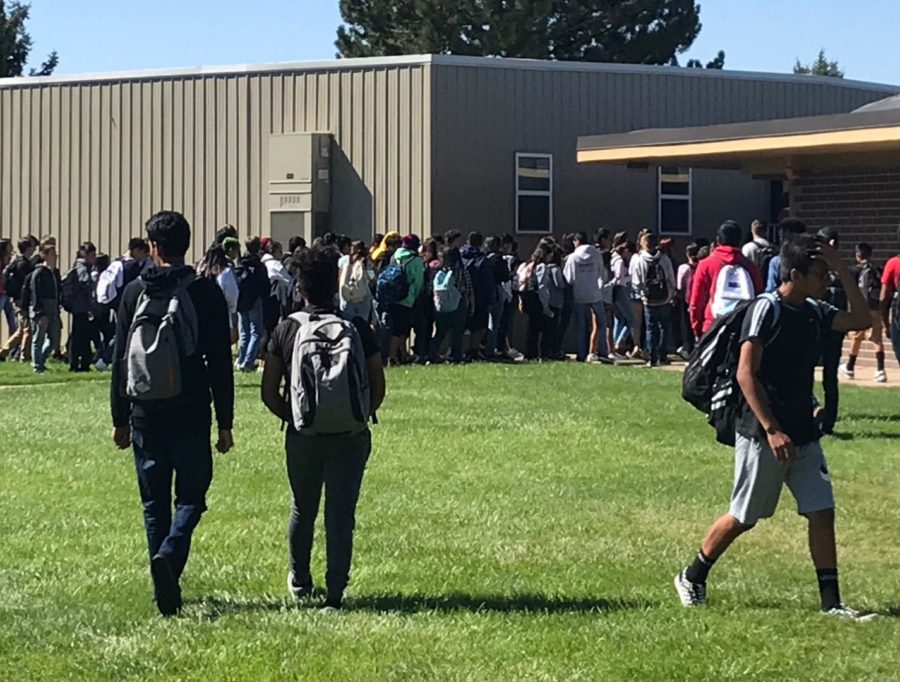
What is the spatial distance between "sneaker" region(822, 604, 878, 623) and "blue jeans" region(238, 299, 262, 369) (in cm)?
A: 1384

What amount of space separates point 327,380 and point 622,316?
16.5 m

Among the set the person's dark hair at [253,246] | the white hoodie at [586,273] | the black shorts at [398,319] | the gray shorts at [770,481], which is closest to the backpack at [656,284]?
the white hoodie at [586,273]

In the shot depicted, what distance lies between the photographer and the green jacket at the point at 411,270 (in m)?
21.8

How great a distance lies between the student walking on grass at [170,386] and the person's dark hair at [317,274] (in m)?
0.44

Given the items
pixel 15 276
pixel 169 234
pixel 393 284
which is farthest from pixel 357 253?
pixel 169 234

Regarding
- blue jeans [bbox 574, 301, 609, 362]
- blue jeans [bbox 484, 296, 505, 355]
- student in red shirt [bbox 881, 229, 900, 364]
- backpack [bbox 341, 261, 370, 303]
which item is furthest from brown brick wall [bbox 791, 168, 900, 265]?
student in red shirt [bbox 881, 229, 900, 364]

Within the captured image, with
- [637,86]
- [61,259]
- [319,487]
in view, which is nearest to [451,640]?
[319,487]

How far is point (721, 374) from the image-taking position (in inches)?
307

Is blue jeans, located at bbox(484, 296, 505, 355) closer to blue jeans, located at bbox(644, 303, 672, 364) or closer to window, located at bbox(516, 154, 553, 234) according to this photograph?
blue jeans, located at bbox(644, 303, 672, 364)

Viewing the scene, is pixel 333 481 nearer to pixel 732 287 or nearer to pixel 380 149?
pixel 732 287

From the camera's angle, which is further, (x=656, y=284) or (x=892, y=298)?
(x=656, y=284)

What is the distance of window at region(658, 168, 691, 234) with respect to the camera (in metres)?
28.9

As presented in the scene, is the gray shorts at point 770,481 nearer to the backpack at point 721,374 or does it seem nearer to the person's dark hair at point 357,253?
the backpack at point 721,374

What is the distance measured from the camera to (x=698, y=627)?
292 inches
